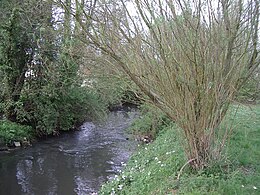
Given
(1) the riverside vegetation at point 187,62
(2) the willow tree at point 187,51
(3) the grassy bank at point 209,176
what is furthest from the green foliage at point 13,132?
(2) the willow tree at point 187,51

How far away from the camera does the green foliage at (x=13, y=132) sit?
12141 millimetres

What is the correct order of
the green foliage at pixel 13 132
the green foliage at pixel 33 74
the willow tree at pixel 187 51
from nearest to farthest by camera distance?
the willow tree at pixel 187 51 → the green foliage at pixel 13 132 → the green foliage at pixel 33 74

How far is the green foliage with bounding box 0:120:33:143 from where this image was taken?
12.1 m

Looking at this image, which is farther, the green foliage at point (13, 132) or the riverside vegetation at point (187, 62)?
the green foliage at point (13, 132)

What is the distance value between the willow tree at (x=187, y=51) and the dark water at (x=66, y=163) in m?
3.78

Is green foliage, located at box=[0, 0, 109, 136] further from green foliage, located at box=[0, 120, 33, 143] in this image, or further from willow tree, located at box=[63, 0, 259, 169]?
willow tree, located at box=[63, 0, 259, 169]

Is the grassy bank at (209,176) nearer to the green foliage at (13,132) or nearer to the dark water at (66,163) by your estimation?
the dark water at (66,163)

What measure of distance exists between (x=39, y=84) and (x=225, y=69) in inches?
414

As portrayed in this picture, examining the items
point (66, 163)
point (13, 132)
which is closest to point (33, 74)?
point (13, 132)

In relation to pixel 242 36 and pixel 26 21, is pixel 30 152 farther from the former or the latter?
pixel 242 36

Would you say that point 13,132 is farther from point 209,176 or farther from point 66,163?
point 209,176

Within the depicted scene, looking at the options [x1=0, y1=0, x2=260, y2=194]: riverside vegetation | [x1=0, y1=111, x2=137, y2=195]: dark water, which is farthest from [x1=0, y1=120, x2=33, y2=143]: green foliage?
[x1=0, y1=0, x2=260, y2=194]: riverside vegetation

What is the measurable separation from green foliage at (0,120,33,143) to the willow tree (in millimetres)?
8437

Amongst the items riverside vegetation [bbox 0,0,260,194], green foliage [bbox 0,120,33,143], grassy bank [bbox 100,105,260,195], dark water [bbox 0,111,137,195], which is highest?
riverside vegetation [bbox 0,0,260,194]
